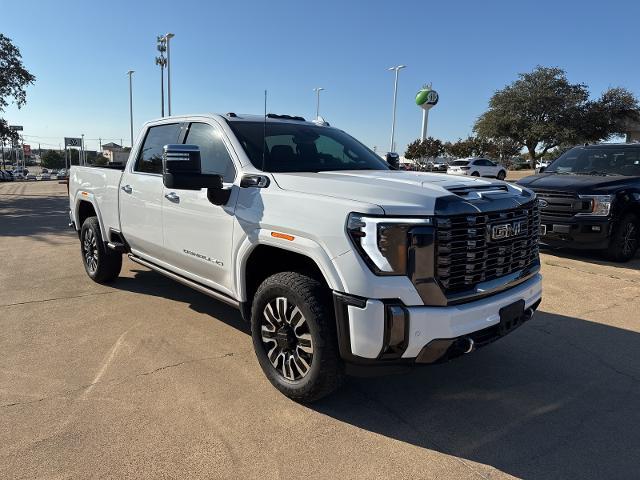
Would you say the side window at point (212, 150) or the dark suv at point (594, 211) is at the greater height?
the side window at point (212, 150)

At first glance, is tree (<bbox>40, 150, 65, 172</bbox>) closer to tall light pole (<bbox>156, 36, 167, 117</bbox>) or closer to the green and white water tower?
tall light pole (<bbox>156, 36, 167, 117</bbox>)

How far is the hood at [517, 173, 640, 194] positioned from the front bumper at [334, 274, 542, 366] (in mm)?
5555

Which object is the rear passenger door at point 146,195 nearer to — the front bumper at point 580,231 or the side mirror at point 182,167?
the side mirror at point 182,167

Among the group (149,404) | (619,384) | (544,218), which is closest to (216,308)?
(149,404)

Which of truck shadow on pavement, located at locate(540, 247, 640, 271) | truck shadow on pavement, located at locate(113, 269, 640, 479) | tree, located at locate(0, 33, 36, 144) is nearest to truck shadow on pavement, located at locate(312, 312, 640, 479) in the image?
truck shadow on pavement, located at locate(113, 269, 640, 479)

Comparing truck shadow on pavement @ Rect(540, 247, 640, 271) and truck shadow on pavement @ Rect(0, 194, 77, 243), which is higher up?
truck shadow on pavement @ Rect(540, 247, 640, 271)

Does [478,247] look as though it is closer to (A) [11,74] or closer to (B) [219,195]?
(B) [219,195]

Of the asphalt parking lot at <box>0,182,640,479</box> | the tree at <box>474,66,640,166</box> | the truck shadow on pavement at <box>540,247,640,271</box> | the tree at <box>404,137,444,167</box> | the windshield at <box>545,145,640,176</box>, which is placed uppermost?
the tree at <box>474,66,640,166</box>

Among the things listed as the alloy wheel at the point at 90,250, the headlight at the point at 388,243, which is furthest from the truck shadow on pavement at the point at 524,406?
the alloy wheel at the point at 90,250

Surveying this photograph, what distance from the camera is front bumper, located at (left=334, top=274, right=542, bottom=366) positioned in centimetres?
257

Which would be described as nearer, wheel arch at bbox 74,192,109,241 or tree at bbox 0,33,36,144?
wheel arch at bbox 74,192,109,241

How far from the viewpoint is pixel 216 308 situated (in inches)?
198

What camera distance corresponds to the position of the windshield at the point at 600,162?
809cm

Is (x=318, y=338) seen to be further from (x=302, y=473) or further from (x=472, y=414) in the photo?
(x=472, y=414)
